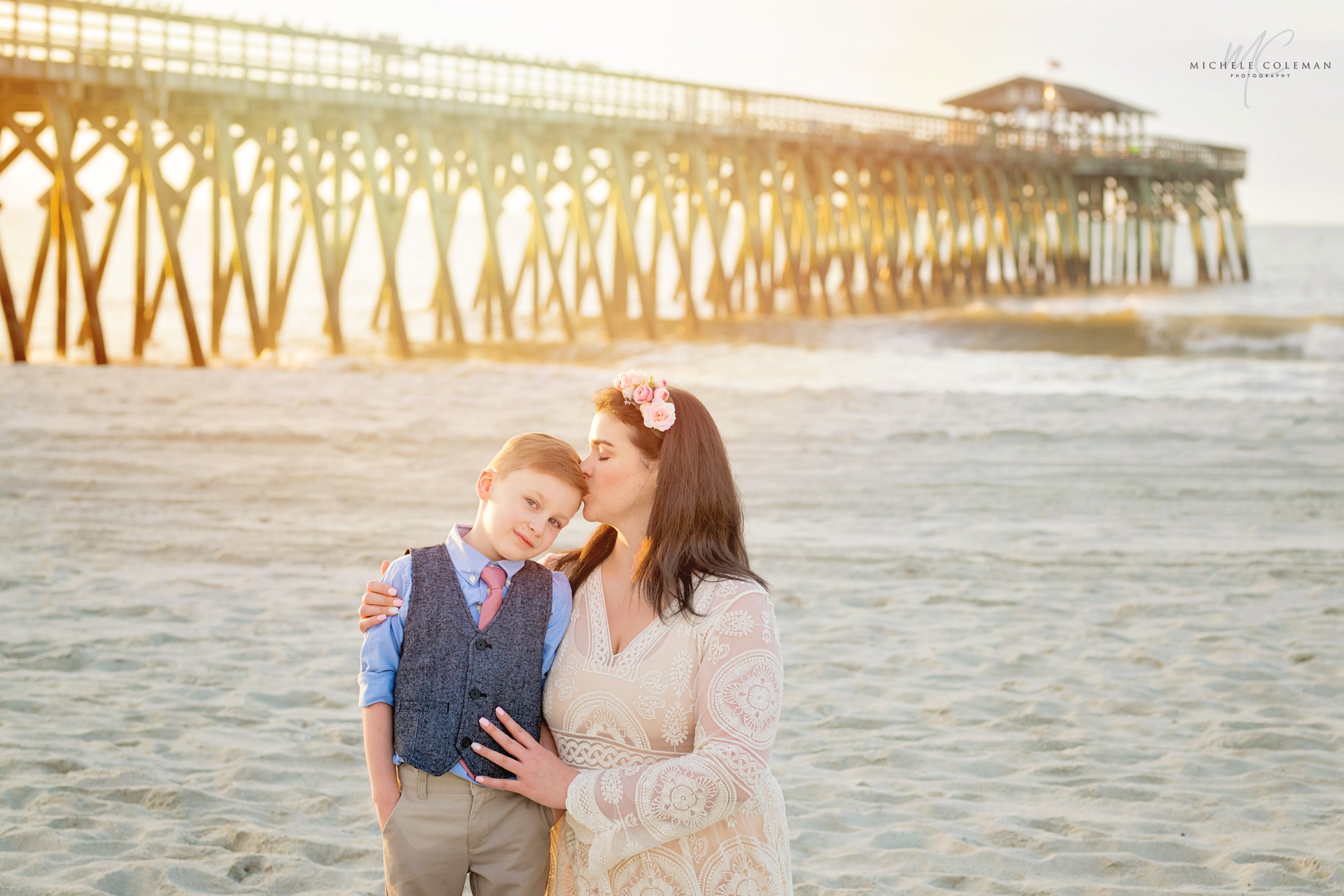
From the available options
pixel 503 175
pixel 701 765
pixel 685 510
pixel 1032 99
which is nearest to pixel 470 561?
pixel 685 510

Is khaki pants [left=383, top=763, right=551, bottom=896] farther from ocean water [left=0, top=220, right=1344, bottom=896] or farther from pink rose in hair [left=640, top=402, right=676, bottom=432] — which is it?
ocean water [left=0, top=220, right=1344, bottom=896]

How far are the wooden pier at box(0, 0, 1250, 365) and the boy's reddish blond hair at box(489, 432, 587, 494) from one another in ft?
38.6

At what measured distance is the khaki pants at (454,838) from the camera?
212 centimetres

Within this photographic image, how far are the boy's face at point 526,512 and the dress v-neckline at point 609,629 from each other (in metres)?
0.13

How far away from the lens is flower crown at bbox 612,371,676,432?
2.09 metres

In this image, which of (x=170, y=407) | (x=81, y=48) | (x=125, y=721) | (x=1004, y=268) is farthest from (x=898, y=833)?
(x=1004, y=268)

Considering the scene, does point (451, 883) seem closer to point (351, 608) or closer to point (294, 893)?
Result: point (294, 893)

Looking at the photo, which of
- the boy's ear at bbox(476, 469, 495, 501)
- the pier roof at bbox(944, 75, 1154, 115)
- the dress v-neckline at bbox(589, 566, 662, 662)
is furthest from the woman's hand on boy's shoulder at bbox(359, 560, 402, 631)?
the pier roof at bbox(944, 75, 1154, 115)

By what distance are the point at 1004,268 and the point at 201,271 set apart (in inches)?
1595

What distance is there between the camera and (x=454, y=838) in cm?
212

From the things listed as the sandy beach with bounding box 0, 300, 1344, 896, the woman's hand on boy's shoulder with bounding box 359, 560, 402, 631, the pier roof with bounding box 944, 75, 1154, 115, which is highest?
the pier roof with bounding box 944, 75, 1154, 115

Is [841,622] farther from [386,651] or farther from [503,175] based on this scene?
[503,175]

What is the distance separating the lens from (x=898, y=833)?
3510 mm

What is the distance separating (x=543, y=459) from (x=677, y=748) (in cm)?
54
